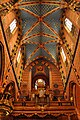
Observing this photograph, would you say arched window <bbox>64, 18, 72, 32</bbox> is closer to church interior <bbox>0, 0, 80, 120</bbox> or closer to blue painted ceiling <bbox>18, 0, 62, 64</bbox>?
church interior <bbox>0, 0, 80, 120</bbox>

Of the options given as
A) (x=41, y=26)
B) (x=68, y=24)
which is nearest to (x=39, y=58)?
(x=41, y=26)

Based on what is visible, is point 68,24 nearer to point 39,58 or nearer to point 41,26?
point 41,26

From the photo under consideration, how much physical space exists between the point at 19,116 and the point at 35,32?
911cm

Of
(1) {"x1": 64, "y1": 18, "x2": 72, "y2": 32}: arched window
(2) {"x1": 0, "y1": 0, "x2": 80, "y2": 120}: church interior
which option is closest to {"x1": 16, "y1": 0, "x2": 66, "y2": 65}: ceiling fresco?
(2) {"x1": 0, "y1": 0, "x2": 80, "y2": 120}: church interior

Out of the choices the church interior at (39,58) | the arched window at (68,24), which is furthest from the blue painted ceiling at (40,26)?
the arched window at (68,24)

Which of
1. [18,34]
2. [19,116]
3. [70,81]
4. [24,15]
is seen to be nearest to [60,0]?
[24,15]

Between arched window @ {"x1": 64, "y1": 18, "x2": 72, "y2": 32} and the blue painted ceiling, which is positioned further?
the blue painted ceiling

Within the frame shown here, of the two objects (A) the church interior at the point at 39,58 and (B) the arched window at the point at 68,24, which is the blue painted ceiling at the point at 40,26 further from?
(B) the arched window at the point at 68,24

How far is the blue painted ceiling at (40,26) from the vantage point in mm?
18627

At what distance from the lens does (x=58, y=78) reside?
80.6 ft

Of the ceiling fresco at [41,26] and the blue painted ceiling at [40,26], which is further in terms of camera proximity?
the blue painted ceiling at [40,26]

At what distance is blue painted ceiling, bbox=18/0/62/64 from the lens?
1863 cm

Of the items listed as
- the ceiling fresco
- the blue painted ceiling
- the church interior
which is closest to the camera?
the church interior

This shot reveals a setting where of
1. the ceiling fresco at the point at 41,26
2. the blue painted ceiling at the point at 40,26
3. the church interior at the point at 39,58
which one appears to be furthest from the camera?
the blue painted ceiling at the point at 40,26
